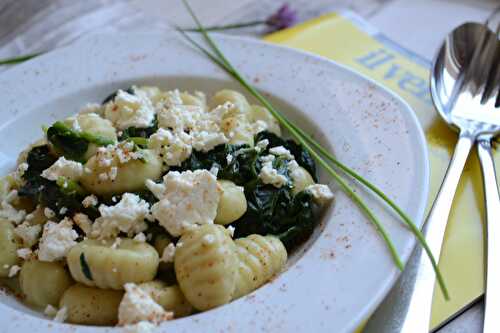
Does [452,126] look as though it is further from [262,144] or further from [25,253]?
[25,253]

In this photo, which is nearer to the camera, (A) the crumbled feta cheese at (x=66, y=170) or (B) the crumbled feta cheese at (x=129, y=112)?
(A) the crumbled feta cheese at (x=66, y=170)

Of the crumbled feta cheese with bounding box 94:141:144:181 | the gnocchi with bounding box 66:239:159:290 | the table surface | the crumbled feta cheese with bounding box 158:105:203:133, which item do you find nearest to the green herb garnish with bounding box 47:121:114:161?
the crumbled feta cheese with bounding box 94:141:144:181

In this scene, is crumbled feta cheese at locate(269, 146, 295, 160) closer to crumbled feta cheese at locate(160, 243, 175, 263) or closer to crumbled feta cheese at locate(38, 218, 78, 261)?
crumbled feta cheese at locate(160, 243, 175, 263)

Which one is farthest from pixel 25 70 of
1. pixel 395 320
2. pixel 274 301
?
pixel 395 320

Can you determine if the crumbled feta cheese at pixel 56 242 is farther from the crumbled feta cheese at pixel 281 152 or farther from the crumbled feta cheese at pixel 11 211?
the crumbled feta cheese at pixel 281 152

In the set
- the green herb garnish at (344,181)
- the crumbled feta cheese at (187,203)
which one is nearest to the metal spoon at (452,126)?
the green herb garnish at (344,181)

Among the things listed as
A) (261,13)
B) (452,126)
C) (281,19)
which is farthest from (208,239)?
(261,13)
